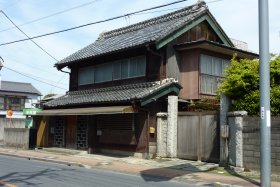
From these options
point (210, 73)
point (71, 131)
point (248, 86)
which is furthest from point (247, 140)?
point (71, 131)

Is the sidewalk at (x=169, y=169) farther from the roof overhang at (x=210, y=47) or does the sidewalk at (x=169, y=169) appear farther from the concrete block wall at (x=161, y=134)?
the roof overhang at (x=210, y=47)

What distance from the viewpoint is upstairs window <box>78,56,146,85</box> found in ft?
76.2

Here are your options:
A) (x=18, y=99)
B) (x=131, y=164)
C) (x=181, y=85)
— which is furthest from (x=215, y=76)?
(x=18, y=99)

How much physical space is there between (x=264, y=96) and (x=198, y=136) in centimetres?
751

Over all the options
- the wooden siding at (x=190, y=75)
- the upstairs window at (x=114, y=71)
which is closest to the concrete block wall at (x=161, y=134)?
the wooden siding at (x=190, y=75)

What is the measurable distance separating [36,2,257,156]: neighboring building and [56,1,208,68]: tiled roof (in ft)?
0.17

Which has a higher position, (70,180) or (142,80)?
(142,80)

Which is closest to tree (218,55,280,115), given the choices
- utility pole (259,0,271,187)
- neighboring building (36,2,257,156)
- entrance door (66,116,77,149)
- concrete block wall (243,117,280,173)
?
concrete block wall (243,117,280,173)

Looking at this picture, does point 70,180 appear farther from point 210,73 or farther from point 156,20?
point 156,20

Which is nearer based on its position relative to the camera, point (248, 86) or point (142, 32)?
point (248, 86)

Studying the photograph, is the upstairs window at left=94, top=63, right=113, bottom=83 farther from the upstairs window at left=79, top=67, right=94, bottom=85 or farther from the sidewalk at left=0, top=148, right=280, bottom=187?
the sidewalk at left=0, top=148, right=280, bottom=187

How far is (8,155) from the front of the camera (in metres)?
23.5

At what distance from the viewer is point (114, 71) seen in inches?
982

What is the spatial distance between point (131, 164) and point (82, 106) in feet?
24.6
